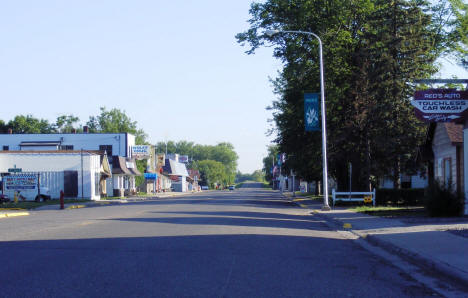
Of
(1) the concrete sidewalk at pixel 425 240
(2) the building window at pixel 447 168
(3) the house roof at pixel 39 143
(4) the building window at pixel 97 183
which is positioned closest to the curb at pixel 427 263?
(1) the concrete sidewalk at pixel 425 240

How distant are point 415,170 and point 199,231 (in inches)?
964

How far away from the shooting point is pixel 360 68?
33.5 metres

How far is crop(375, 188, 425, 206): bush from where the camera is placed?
112ft

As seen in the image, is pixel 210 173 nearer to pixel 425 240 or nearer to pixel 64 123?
pixel 64 123

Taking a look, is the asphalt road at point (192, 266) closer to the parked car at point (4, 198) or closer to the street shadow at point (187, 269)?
the street shadow at point (187, 269)

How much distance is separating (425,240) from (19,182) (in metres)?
32.3

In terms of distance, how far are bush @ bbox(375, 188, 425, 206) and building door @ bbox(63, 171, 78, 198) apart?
28774 millimetres

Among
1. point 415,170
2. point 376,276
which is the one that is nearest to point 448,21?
point 415,170

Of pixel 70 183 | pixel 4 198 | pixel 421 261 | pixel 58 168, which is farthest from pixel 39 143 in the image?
pixel 421 261

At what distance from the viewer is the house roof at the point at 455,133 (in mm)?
23328

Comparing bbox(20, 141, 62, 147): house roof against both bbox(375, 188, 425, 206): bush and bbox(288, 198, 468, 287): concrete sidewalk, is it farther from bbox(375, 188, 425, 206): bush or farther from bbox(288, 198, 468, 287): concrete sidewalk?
bbox(288, 198, 468, 287): concrete sidewalk

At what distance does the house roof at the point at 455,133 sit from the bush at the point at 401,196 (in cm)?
947

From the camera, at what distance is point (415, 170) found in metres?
36.6

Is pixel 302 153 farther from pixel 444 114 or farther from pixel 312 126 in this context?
pixel 444 114
